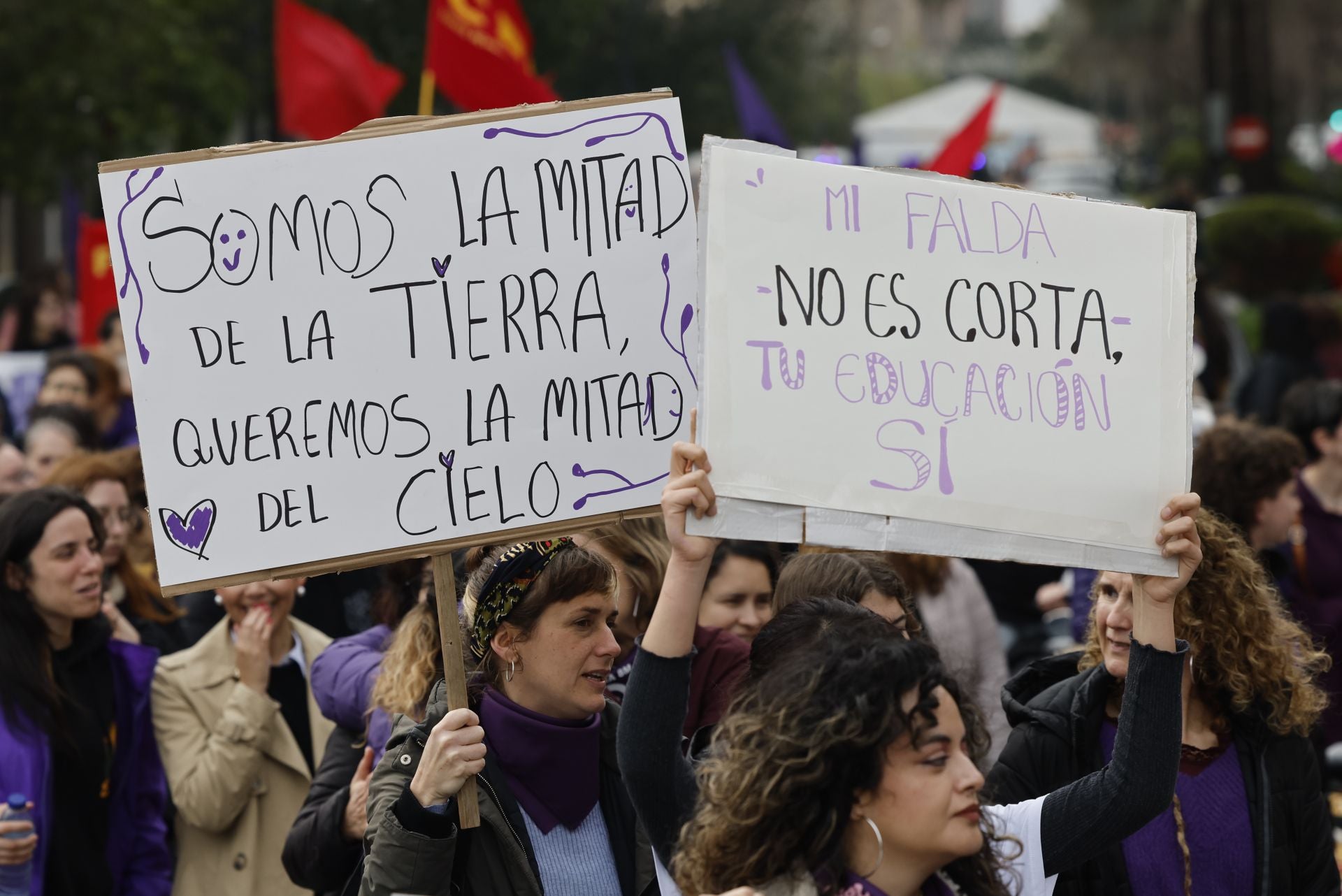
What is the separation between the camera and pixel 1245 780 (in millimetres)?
3473

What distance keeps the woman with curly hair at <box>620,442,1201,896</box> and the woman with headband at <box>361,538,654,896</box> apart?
410mm

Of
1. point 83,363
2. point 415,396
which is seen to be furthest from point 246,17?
point 415,396

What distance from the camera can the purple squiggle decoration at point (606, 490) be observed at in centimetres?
338

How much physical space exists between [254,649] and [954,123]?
98.2ft

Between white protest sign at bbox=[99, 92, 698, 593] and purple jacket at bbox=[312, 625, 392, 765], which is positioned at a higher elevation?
white protest sign at bbox=[99, 92, 698, 593]

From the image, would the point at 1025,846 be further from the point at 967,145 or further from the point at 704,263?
the point at 967,145

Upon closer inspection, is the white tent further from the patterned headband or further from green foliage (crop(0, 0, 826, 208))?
the patterned headband

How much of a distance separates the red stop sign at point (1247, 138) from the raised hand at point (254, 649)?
22.3 metres

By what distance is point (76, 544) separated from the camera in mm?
4590

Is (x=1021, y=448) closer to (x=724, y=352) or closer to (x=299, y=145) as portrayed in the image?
(x=724, y=352)

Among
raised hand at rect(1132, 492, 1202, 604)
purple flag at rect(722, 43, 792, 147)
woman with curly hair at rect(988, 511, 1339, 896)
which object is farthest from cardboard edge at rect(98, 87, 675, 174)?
purple flag at rect(722, 43, 792, 147)

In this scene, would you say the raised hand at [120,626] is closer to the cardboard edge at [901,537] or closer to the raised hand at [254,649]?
the raised hand at [254,649]

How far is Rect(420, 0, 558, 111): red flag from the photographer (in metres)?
10.5

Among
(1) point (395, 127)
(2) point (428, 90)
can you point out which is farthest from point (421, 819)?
(2) point (428, 90)
